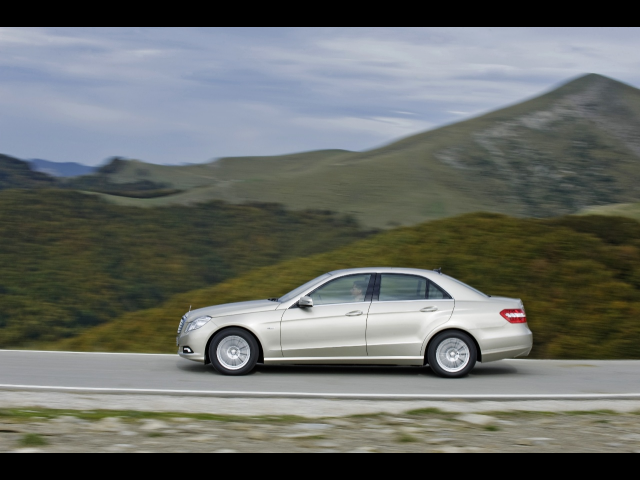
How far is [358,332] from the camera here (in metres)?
10.6

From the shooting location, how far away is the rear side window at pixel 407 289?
10.8 metres

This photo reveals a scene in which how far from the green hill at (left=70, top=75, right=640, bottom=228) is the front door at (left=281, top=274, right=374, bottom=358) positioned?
26.8 metres

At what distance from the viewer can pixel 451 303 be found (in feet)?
35.4

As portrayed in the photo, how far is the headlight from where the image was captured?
1071 cm

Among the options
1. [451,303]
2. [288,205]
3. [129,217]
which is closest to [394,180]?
[288,205]

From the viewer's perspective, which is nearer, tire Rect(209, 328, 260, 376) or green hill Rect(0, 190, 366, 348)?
tire Rect(209, 328, 260, 376)

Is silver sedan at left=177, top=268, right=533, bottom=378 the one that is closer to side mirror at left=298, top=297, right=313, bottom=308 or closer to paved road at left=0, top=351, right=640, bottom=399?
side mirror at left=298, top=297, right=313, bottom=308

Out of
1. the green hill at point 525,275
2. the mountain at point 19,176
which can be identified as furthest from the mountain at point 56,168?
the green hill at point 525,275

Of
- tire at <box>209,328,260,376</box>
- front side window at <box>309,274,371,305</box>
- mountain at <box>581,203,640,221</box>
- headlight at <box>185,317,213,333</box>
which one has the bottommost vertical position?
tire at <box>209,328,260,376</box>

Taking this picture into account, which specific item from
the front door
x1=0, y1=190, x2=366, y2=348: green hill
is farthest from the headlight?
x1=0, y1=190, x2=366, y2=348: green hill

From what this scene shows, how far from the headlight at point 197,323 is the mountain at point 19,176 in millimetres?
29894

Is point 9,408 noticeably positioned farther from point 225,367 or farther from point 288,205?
point 288,205

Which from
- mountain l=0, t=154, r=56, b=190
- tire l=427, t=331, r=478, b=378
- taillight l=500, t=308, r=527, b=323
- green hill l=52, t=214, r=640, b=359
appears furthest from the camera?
mountain l=0, t=154, r=56, b=190

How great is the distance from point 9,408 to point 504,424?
4.96m
